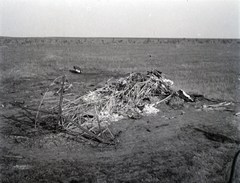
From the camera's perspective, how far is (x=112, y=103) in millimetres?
7023

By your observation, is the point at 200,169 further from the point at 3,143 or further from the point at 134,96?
the point at 3,143

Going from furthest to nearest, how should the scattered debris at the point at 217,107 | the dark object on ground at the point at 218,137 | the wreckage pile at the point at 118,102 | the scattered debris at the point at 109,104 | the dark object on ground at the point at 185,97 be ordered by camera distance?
the dark object on ground at the point at 185,97
the scattered debris at the point at 217,107
the wreckage pile at the point at 118,102
the scattered debris at the point at 109,104
the dark object on ground at the point at 218,137

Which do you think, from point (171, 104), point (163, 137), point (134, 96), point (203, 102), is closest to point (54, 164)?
point (163, 137)

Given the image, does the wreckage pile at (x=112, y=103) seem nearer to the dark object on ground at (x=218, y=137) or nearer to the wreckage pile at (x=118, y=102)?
the wreckage pile at (x=118, y=102)

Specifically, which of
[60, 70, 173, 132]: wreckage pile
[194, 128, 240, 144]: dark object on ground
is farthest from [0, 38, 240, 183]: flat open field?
[60, 70, 173, 132]: wreckage pile

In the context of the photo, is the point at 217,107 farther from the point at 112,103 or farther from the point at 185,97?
the point at 112,103

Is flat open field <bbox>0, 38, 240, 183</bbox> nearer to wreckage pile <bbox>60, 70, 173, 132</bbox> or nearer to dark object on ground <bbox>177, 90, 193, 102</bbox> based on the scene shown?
dark object on ground <bbox>177, 90, 193, 102</bbox>

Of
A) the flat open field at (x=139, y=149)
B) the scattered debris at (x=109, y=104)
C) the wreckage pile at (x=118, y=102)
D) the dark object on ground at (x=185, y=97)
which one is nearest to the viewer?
the flat open field at (x=139, y=149)

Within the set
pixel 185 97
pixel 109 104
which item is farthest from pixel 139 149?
pixel 185 97

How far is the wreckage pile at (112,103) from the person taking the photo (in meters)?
6.14

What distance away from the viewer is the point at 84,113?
20.7ft

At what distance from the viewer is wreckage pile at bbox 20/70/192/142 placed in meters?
6.14

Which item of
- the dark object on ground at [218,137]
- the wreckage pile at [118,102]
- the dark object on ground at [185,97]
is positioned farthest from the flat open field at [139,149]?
the wreckage pile at [118,102]

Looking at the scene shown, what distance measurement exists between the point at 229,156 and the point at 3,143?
221 inches
